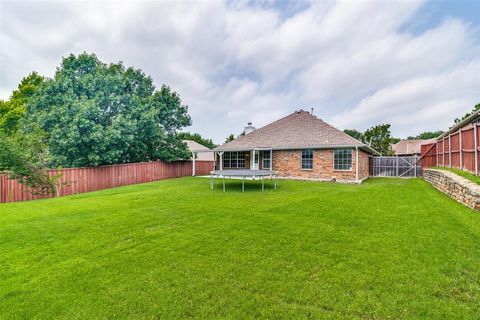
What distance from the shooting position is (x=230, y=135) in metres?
51.3

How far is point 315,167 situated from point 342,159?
1.75m

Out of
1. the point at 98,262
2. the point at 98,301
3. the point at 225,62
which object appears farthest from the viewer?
the point at 225,62

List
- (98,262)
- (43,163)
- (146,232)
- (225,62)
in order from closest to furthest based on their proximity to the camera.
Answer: (98,262), (146,232), (43,163), (225,62)

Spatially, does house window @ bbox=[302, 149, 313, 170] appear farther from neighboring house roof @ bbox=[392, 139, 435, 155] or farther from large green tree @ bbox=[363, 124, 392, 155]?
neighboring house roof @ bbox=[392, 139, 435, 155]

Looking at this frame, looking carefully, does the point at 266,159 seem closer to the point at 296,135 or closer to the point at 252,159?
the point at 252,159

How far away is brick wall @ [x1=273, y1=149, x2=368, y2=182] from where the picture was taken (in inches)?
626

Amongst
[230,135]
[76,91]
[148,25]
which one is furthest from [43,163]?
[230,135]

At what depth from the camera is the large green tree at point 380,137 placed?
1363 inches

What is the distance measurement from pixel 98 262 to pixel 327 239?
407 cm

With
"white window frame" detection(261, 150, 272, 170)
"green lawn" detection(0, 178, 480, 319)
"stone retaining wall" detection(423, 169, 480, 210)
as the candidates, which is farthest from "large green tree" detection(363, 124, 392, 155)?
"green lawn" detection(0, 178, 480, 319)

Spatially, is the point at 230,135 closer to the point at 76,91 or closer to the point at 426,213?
the point at 76,91

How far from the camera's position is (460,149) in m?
10.3

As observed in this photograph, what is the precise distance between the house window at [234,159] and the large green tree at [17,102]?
20.1 metres

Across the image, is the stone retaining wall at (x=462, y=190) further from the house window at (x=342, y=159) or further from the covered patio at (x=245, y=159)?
the covered patio at (x=245, y=159)
